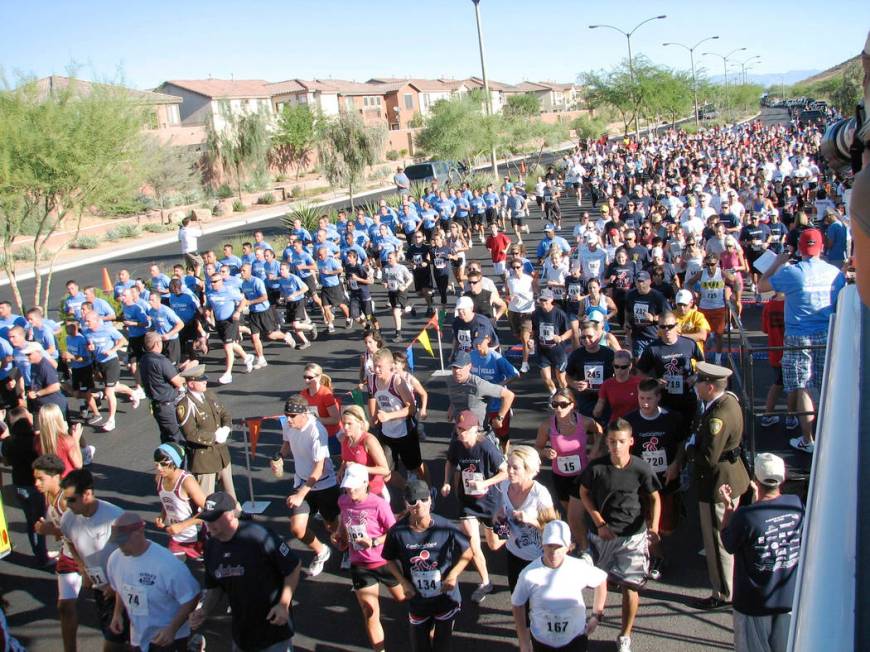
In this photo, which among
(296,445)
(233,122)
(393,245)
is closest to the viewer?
(296,445)

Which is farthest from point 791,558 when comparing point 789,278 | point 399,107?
point 399,107

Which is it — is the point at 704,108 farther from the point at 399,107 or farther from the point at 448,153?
the point at 448,153

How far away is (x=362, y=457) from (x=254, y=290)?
286 inches

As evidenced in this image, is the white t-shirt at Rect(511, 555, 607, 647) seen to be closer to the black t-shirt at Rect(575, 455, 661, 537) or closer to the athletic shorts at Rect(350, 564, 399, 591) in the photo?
the black t-shirt at Rect(575, 455, 661, 537)

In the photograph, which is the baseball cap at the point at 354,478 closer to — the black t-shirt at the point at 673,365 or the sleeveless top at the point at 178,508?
the sleeveless top at the point at 178,508

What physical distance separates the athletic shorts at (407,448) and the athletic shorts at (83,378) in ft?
18.3

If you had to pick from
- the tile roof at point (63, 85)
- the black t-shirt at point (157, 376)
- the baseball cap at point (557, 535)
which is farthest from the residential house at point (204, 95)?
the baseball cap at point (557, 535)

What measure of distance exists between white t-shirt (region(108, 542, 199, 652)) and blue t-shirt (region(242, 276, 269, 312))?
8338mm

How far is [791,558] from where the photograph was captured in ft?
13.5

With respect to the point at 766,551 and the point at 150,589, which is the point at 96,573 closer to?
the point at 150,589

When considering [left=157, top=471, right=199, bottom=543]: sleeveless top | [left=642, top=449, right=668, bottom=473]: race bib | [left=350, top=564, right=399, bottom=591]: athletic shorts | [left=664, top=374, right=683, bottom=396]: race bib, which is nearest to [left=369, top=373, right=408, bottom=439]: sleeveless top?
[left=157, top=471, right=199, bottom=543]: sleeveless top

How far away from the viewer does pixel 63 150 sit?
54.3 feet

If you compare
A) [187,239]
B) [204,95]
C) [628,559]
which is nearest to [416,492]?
[628,559]

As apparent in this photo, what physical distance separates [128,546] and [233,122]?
147ft
